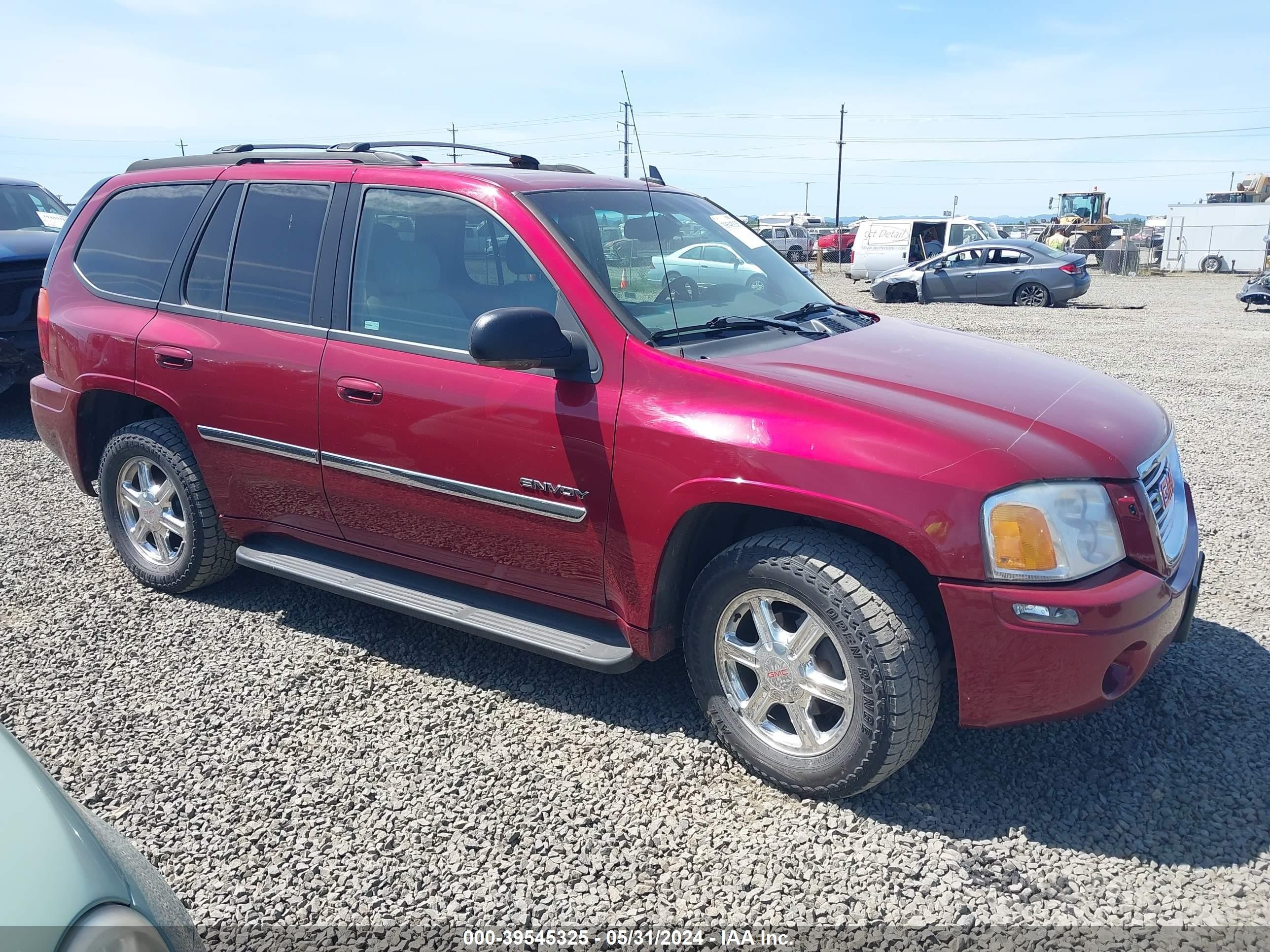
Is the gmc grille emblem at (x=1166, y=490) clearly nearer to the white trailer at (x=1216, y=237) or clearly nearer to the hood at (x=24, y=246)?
the hood at (x=24, y=246)

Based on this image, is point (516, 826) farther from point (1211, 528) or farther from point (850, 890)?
point (1211, 528)

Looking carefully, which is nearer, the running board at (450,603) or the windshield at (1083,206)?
the running board at (450,603)

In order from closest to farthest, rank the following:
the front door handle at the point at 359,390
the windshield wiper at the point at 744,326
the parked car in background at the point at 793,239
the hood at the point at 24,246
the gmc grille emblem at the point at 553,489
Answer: the gmc grille emblem at the point at 553,489, the windshield wiper at the point at 744,326, the front door handle at the point at 359,390, the hood at the point at 24,246, the parked car in background at the point at 793,239

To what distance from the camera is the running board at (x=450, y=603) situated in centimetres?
318

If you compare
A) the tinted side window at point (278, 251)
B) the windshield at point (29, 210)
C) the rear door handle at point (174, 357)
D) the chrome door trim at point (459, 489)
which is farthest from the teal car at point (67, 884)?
the windshield at point (29, 210)

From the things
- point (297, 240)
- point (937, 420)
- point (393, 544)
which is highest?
point (297, 240)

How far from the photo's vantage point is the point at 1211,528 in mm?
5281

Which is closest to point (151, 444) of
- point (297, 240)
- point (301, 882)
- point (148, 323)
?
point (148, 323)

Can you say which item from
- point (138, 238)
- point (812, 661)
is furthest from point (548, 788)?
point (138, 238)

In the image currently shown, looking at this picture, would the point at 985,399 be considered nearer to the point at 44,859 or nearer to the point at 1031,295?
the point at 44,859

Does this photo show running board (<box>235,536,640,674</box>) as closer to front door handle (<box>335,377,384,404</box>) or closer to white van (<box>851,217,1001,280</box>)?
front door handle (<box>335,377,384,404</box>)

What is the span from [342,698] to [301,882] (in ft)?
3.31

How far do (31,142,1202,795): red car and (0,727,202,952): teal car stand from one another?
1612mm

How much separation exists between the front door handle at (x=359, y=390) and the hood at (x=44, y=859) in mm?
1933
